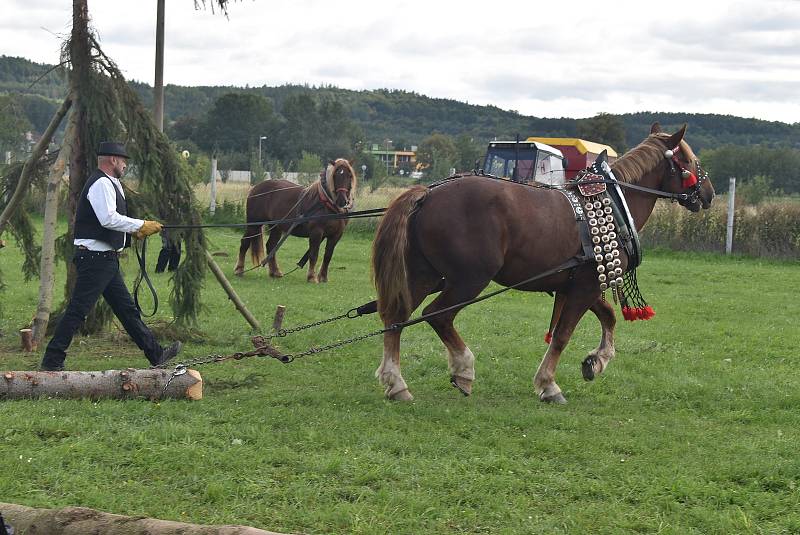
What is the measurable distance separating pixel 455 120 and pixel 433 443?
114 m

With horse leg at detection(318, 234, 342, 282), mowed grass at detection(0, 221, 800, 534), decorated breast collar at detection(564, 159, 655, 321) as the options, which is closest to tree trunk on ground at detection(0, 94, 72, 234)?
mowed grass at detection(0, 221, 800, 534)

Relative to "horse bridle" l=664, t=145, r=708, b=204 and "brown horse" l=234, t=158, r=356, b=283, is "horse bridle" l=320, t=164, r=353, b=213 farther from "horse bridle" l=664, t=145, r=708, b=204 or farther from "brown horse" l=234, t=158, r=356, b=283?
"horse bridle" l=664, t=145, r=708, b=204

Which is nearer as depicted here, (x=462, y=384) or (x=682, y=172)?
(x=462, y=384)

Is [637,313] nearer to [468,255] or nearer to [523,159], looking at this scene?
[468,255]

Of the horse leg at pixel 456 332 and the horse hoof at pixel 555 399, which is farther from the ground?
the horse leg at pixel 456 332

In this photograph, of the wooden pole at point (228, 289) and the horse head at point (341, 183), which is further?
Result: the horse head at point (341, 183)

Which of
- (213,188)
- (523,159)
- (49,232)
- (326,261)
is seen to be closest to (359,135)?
(523,159)

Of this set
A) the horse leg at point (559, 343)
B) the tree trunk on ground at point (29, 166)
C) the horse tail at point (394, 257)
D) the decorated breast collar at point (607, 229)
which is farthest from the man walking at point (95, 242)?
the decorated breast collar at point (607, 229)

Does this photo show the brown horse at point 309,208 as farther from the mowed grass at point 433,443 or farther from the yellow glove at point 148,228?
the yellow glove at point 148,228

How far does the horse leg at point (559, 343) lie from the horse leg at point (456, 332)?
590 mm

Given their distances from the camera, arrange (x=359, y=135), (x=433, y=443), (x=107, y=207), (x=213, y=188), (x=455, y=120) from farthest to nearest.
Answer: (x=455, y=120), (x=359, y=135), (x=213, y=188), (x=107, y=207), (x=433, y=443)

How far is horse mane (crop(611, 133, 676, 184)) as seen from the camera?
8234 millimetres

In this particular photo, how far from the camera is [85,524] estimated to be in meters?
4.07

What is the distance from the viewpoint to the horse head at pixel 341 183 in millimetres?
15805
